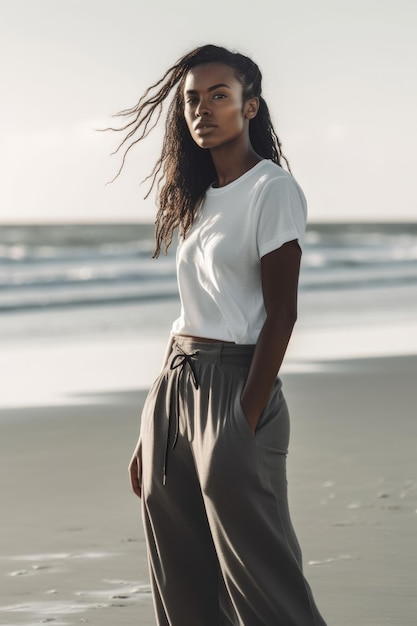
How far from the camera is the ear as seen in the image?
2.85 metres

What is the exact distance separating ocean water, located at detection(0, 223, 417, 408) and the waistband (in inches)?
214

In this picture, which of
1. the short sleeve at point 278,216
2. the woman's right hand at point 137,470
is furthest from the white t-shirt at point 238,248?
the woman's right hand at point 137,470

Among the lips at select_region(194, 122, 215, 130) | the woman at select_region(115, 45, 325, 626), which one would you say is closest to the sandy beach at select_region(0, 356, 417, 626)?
the woman at select_region(115, 45, 325, 626)

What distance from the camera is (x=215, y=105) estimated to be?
9.15ft

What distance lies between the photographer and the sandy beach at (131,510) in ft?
13.3

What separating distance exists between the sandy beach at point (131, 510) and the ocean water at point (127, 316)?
4.33ft

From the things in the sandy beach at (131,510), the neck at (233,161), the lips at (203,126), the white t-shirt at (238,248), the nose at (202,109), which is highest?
the nose at (202,109)

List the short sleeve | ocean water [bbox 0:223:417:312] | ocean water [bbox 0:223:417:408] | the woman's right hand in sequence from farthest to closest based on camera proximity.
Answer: ocean water [bbox 0:223:417:312] → ocean water [bbox 0:223:417:408] → the woman's right hand → the short sleeve

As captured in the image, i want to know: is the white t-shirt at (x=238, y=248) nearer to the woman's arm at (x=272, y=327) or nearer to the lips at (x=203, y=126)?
the woman's arm at (x=272, y=327)

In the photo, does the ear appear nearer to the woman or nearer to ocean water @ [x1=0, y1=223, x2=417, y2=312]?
the woman

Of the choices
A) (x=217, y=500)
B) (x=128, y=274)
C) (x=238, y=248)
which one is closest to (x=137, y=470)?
(x=217, y=500)

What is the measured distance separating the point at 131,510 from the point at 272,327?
9.30ft

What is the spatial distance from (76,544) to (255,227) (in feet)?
8.05

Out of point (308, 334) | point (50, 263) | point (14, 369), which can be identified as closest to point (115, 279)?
point (50, 263)
